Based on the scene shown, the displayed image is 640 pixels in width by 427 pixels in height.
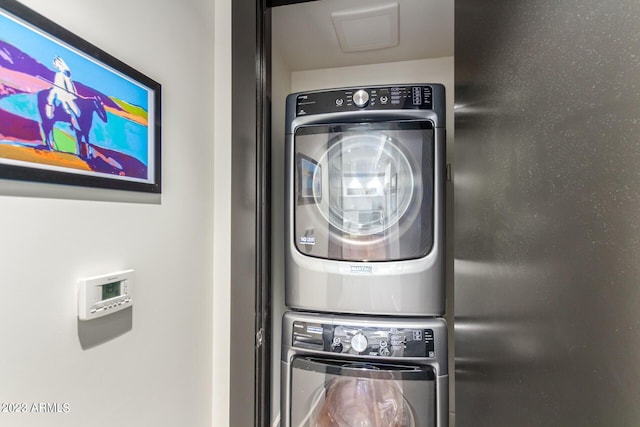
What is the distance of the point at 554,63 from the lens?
34 centimetres

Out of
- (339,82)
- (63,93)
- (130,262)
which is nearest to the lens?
(63,93)

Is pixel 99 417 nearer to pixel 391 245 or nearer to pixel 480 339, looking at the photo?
pixel 480 339

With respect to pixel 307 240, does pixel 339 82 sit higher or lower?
higher

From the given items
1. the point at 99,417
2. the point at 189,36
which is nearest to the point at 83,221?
the point at 99,417

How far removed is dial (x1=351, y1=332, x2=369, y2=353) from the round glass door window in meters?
0.40

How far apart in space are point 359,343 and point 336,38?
59.9 inches

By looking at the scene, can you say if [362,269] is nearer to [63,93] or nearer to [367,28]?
[63,93]

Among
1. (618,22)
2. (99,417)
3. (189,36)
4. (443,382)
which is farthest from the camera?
(443,382)

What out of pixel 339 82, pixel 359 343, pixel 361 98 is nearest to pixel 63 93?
pixel 361 98

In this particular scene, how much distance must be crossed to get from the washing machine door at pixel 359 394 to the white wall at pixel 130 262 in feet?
1.12

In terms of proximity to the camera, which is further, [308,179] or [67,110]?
[308,179]

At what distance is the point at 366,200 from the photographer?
3.91 feet

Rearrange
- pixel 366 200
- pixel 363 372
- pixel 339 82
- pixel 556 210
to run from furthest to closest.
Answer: pixel 339 82
pixel 366 200
pixel 363 372
pixel 556 210

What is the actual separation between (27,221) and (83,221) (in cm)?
10
